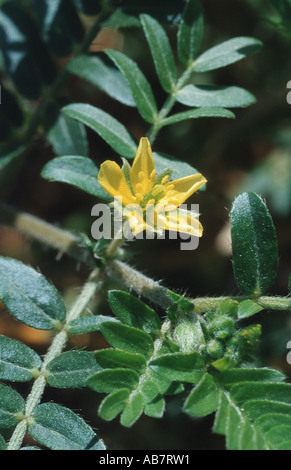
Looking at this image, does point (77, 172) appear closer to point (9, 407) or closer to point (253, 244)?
point (253, 244)

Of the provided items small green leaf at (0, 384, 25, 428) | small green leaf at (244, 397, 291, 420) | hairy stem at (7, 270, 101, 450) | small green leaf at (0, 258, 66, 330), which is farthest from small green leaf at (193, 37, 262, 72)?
small green leaf at (0, 384, 25, 428)

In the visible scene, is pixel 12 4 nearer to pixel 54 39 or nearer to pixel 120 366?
pixel 54 39

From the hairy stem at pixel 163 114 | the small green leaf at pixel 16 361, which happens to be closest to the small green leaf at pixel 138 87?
the hairy stem at pixel 163 114

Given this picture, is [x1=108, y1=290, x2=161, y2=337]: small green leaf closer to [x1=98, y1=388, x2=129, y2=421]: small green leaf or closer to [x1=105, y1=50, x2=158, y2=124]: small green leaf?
[x1=98, y1=388, x2=129, y2=421]: small green leaf

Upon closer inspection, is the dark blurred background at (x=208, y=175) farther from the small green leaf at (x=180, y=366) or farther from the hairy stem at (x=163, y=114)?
the small green leaf at (x=180, y=366)

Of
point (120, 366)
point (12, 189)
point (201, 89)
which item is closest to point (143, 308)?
point (120, 366)
